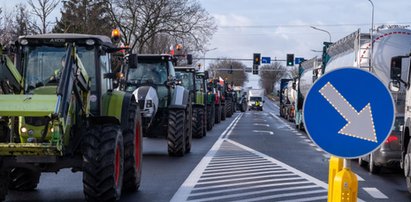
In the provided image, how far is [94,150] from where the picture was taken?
9594 mm

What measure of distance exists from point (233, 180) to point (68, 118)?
4.54 metres

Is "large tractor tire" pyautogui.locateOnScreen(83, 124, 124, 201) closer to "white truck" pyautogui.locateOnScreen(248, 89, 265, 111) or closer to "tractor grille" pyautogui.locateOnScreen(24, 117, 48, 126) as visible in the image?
"tractor grille" pyautogui.locateOnScreen(24, 117, 48, 126)

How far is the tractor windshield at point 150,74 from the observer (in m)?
19.4

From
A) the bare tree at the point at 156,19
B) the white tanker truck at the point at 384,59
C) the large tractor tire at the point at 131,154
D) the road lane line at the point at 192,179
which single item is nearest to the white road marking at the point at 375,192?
the white tanker truck at the point at 384,59

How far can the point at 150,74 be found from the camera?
19500 millimetres

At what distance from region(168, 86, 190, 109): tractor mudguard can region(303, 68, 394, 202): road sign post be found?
1264cm

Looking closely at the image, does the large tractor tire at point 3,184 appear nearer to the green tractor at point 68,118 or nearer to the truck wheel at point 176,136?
the green tractor at point 68,118

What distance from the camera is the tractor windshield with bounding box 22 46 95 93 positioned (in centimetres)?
1083

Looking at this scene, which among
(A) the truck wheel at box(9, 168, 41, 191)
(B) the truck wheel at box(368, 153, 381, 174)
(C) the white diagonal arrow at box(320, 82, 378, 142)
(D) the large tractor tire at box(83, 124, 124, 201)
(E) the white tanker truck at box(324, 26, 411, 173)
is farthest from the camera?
(B) the truck wheel at box(368, 153, 381, 174)

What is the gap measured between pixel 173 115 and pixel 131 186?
23.4 ft

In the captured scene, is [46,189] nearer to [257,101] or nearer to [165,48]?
[165,48]

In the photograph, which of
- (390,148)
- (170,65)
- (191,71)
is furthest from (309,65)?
(390,148)

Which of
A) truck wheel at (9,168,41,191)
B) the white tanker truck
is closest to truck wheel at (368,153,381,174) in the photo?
the white tanker truck

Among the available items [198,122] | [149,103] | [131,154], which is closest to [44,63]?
[131,154]
